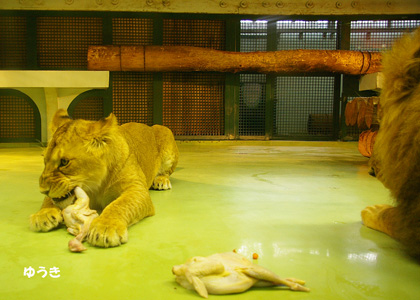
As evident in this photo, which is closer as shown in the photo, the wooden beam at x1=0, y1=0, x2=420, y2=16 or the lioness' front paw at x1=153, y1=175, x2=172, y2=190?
the lioness' front paw at x1=153, y1=175, x2=172, y2=190

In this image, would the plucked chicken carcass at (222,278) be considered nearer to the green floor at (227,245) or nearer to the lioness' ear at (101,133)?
the green floor at (227,245)

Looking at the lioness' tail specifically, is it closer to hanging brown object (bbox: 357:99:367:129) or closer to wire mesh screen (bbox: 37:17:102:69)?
hanging brown object (bbox: 357:99:367:129)

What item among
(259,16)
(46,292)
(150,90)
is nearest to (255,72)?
(259,16)

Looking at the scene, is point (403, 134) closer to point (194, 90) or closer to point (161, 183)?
point (161, 183)

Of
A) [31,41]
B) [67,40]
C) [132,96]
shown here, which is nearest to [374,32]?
[132,96]

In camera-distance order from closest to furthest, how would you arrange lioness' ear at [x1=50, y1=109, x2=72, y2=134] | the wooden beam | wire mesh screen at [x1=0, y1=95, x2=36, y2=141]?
lioness' ear at [x1=50, y1=109, x2=72, y2=134], the wooden beam, wire mesh screen at [x1=0, y1=95, x2=36, y2=141]

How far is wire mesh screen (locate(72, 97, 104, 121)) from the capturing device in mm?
9172

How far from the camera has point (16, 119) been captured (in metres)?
9.02

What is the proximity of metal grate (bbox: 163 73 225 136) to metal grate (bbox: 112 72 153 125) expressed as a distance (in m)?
0.36

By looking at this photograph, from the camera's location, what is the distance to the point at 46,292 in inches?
59.5

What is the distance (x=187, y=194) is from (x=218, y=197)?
0.95ft

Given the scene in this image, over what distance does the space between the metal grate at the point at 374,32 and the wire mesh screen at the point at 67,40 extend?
19.1 ft

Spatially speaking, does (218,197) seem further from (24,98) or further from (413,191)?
(24,98)

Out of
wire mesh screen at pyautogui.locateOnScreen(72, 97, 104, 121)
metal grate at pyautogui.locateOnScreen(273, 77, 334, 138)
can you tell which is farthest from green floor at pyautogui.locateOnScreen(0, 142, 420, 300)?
metal grate at pyautogui.locateOnScreen(273, 77, 334, 138)
